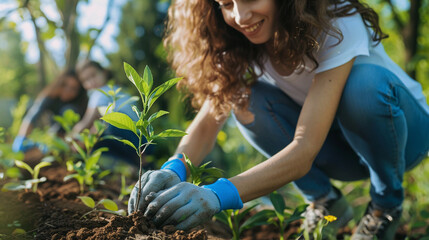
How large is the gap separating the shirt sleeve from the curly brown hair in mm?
28

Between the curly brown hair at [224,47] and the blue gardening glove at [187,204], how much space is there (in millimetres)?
571

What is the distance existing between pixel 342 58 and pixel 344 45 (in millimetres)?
57

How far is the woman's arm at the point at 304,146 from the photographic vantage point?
119cm

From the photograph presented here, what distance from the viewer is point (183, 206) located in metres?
1.06

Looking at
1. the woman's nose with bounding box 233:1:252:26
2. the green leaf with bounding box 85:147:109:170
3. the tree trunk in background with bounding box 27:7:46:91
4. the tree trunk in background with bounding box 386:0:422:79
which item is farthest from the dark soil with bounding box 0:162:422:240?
the tree trunk in background with bounding box 386:0:422:79

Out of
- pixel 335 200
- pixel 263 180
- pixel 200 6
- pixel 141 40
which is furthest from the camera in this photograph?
pixel 141 40

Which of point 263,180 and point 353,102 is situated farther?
point 353,102

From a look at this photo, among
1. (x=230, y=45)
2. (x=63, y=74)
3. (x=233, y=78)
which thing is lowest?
(x=63, y=74)

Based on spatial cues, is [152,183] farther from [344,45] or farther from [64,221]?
[344,45]

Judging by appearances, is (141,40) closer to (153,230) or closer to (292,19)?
A: (292,19)

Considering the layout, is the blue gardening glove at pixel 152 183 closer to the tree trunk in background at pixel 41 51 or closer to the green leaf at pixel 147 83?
the green leaf at pixel 147 83

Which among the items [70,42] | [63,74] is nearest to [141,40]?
[63,74]

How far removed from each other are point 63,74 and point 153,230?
10.0ft

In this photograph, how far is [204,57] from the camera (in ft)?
5.45
